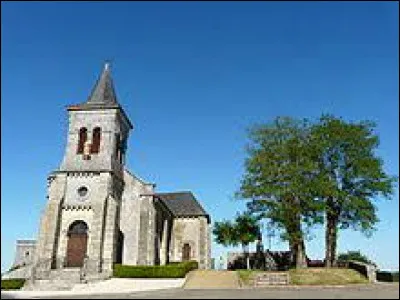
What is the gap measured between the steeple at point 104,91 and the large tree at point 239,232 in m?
16.6

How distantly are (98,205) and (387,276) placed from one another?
74.3ft

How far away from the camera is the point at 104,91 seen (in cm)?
4519

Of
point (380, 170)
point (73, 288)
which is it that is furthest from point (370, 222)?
point (73, 288)

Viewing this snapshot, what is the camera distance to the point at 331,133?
37719mm

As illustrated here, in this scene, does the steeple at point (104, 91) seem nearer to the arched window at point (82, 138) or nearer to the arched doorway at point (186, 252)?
the arched window at point (82, 138)

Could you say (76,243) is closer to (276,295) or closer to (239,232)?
(239,232)

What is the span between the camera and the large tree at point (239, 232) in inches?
1811

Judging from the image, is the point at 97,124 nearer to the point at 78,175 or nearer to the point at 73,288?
the point at 78,175

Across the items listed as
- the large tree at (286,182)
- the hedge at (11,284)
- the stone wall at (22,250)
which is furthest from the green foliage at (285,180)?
the stone wall at (22,250)

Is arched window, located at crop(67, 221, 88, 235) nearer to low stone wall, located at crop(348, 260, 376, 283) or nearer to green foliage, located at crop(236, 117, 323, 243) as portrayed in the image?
green foliage, located at crop(236, 117, 323, 243)

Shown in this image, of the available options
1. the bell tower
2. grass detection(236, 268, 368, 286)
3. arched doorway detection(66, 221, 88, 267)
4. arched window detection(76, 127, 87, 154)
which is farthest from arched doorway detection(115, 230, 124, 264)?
grass detection(236, 268, 368, 286)

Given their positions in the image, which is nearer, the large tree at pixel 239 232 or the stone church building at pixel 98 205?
the stone church building at pixel 98 205

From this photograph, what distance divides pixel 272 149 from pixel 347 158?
19.5ft

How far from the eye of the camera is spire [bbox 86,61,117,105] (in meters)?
44.2
